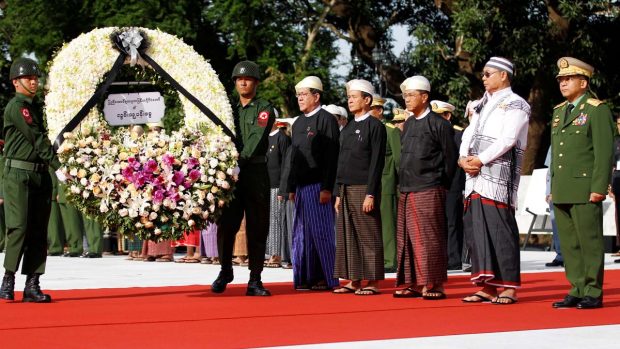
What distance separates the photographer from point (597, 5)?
21203mm

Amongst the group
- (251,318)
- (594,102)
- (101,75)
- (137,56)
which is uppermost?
(137,56)

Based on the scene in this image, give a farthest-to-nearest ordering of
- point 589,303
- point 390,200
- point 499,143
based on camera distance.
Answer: point 390,200
point 499,143
point 589,303

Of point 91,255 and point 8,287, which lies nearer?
point 8,287

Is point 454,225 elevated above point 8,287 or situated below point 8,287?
above

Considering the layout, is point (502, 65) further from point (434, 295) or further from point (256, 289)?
point (256, 289)

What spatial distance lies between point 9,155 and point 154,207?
1320mm

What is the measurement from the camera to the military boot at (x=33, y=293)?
9.55 meters

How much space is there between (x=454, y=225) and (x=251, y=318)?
6.20 meters

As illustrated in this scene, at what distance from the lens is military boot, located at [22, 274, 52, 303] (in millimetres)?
9555

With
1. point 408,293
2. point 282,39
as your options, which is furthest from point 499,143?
point 282,39

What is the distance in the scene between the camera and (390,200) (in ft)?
46.3

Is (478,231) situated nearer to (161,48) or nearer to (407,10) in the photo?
(161,48)

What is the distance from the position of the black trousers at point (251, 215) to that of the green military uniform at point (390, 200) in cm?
381

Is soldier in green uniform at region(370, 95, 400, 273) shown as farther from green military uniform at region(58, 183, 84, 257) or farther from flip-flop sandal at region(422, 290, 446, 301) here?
green military uniform at region(58, 183, 84, 257)
